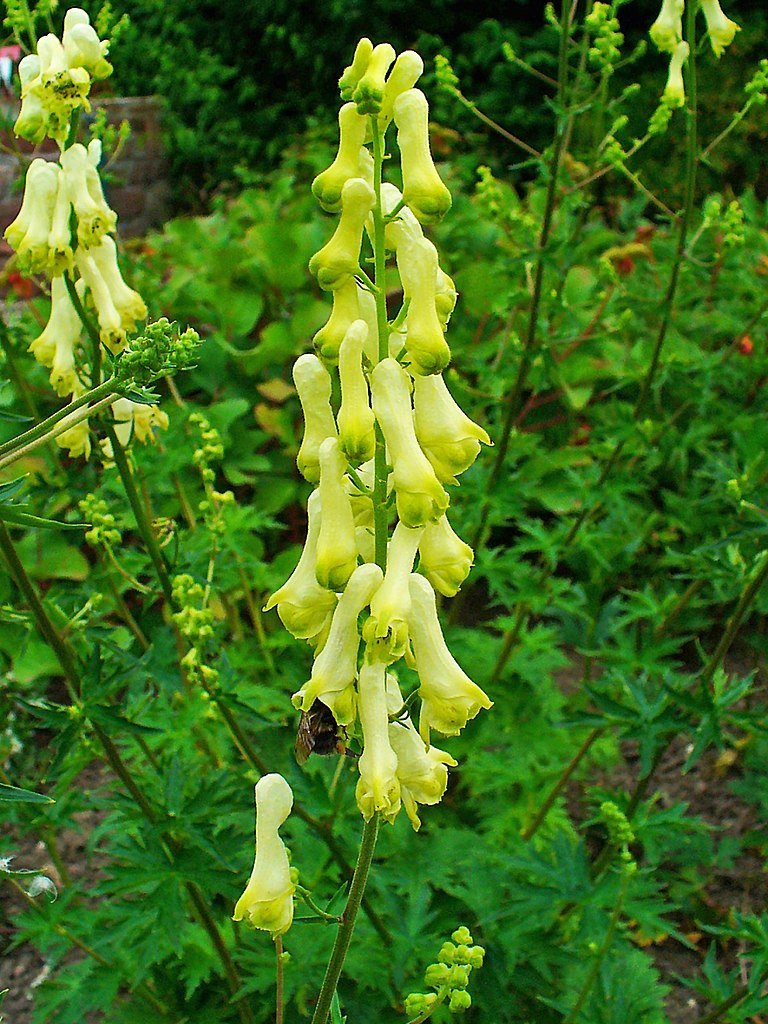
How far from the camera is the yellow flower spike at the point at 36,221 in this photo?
86.9 inches

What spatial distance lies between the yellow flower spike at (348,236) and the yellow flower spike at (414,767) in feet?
2.20

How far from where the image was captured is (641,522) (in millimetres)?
4965

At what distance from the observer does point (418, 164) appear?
1480mm

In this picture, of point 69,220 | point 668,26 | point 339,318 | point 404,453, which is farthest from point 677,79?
point 404,453

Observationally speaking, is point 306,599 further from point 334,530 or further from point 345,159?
point 345,159

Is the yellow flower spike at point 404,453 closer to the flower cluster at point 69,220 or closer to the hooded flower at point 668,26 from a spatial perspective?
the flower cluster at point 69,220

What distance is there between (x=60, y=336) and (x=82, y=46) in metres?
0.67

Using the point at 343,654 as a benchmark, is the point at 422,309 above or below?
above

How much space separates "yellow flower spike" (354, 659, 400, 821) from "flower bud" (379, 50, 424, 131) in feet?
2.78

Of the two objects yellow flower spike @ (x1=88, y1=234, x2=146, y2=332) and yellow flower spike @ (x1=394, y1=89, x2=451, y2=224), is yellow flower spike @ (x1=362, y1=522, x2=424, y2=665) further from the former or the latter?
yellow flower spike @ (x1=88, y1=234, x2=146, y2=332)

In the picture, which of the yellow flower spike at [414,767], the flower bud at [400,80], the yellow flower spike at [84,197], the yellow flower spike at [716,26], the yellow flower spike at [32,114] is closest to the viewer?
the flower bud at [400,80]

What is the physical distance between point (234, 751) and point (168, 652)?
74cm

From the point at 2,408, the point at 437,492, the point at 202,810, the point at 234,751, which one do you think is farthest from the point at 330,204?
the point at 234,751

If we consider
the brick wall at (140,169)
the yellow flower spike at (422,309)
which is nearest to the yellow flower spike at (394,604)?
the yellow flower spike at (422,309)
